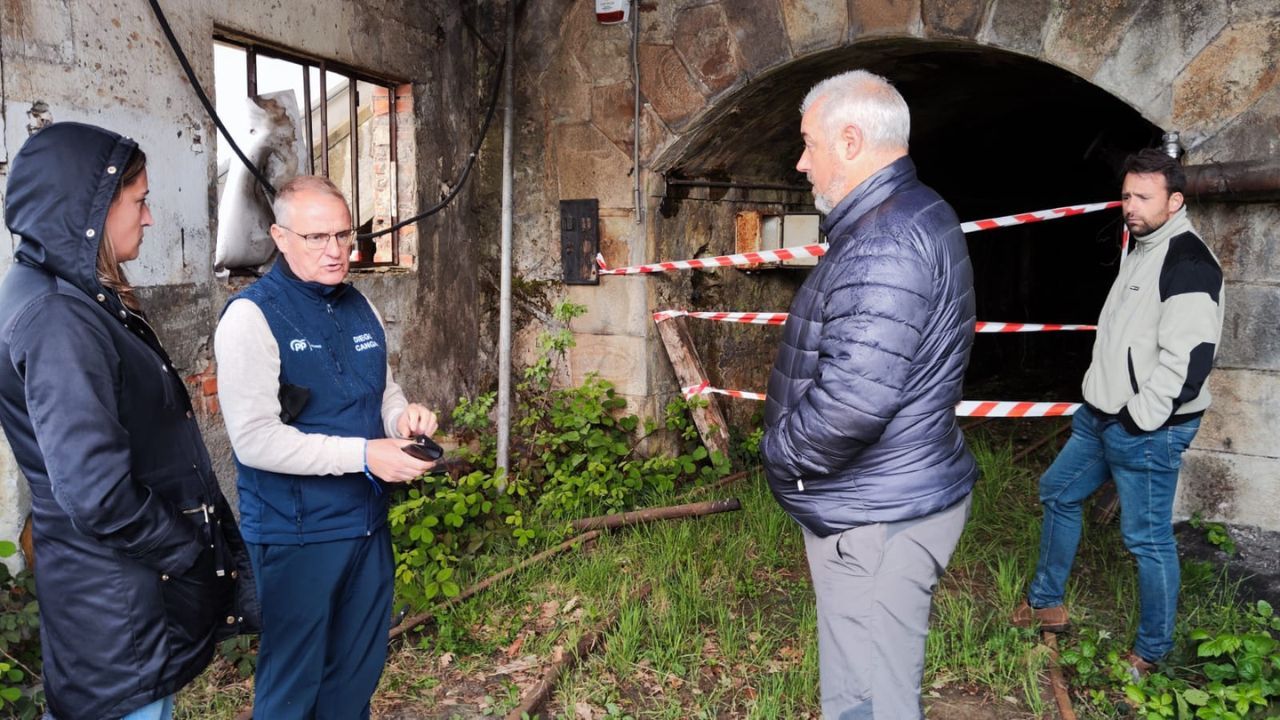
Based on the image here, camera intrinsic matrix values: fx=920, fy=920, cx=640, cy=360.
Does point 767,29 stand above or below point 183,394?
above

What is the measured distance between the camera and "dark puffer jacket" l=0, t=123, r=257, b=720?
68.5 inches

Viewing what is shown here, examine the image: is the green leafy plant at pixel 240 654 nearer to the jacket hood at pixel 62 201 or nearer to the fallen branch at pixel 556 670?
the fallen branch at pixel 556 670

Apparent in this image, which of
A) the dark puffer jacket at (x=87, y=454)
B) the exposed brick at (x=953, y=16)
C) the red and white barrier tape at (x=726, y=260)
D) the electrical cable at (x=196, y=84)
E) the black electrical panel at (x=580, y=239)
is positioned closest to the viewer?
the dark puffer jacket at (x=87, y=454)

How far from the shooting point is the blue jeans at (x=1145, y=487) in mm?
3178

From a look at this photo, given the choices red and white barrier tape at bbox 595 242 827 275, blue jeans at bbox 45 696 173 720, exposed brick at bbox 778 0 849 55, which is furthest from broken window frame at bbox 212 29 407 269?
blue jeans at bbox 45 696 173 720

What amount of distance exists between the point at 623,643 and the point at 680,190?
319 centimetres

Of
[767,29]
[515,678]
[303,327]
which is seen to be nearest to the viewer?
[303,327]

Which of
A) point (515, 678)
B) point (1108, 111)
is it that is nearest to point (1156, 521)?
point (515, 678)

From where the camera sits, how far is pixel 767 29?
4996mm

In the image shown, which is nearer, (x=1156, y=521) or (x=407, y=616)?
(x=1156, y=521)

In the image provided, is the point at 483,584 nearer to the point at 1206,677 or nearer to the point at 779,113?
the point at 1206,677

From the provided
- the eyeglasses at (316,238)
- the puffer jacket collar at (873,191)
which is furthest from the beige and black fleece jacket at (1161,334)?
the eyeglasses at (316,238)

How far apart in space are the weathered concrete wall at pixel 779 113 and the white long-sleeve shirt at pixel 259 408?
11.4 feet

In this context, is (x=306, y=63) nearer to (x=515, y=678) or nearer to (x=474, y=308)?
(x=474, y=308)
